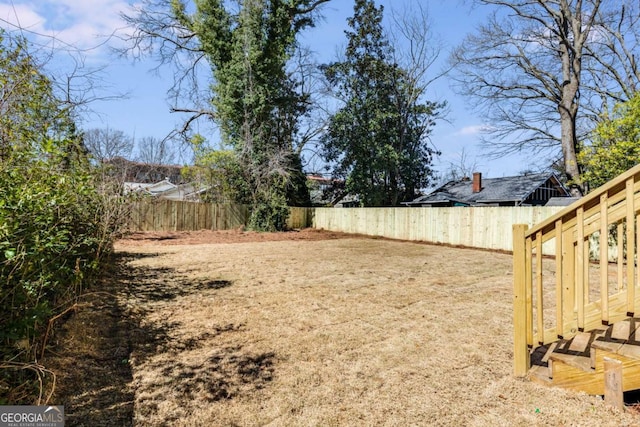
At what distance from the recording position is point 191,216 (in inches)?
585

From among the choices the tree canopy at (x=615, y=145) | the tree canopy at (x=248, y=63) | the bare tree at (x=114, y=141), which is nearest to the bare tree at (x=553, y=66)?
the tree canopy at (x=615, y=145)

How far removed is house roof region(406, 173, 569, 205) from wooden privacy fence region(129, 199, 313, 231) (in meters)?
9.63

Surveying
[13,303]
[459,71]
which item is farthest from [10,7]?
[459,71]

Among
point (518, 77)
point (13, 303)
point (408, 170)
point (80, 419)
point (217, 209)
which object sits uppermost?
point (518, 77)

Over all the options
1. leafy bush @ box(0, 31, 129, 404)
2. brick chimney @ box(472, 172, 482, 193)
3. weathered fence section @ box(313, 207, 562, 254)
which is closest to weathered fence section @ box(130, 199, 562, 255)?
weathered fence section @ box(313, 207, 562, 254)

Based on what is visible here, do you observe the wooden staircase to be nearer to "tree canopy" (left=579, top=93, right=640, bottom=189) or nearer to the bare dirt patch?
the bare dirt patch

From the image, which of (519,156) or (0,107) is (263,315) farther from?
(519,156)

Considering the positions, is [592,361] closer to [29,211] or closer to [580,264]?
[580,264]

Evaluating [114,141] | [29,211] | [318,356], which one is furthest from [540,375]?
→ [114,141]

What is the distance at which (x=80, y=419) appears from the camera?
1.90m

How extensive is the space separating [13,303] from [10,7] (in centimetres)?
209

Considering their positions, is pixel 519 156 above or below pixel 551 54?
below

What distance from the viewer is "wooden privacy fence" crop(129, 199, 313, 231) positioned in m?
13.8

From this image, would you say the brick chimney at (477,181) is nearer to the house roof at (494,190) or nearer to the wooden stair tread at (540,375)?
the house roof at (494,190)
